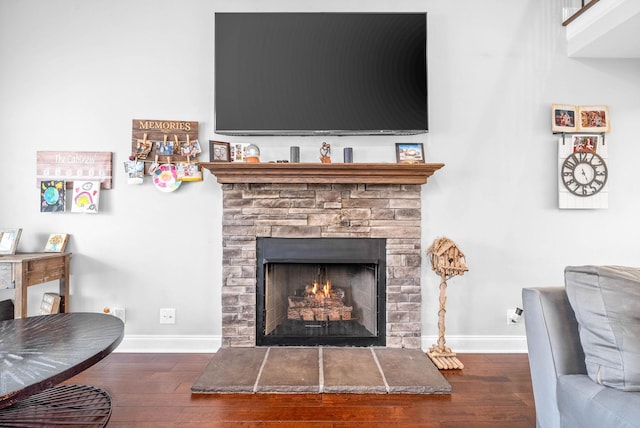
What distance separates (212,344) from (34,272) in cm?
120

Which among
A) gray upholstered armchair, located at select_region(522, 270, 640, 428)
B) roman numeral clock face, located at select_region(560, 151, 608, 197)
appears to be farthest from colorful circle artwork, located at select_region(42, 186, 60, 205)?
roman numeral clock face, located at select_region(560, 151, 608, 197)

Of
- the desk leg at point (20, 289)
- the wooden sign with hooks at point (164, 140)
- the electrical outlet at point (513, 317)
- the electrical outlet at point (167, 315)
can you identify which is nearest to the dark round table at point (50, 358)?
the desk leg at point (20, 289)

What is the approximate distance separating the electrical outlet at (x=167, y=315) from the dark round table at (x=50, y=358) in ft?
2.05

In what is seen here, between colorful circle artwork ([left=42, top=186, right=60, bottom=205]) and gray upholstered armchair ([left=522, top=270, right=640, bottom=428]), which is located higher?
colorful circle artwork ([left=42, top=186, right=60, bottom=205])

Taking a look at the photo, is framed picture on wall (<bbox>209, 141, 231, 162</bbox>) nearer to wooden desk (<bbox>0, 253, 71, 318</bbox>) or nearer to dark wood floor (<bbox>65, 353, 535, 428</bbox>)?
wooden desk (<bbox>0, 253, 71, 318</bbox>)

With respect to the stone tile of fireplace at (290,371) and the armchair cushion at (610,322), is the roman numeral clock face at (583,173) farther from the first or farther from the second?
the stone tile of fireplace at (290,371)

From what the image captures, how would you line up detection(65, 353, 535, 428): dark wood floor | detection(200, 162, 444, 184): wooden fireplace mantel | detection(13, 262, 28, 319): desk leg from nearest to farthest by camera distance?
detection(65, 353, 535, 428): dark wood floor, detection(13, 262, 28, 319): desk leg, detection(200, 162, 444, 184): wooden fireplace mantel

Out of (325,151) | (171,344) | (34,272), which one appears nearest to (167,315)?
(171,344)

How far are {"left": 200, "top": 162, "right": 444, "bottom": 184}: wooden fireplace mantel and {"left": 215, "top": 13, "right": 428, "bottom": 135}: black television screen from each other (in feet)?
1.02

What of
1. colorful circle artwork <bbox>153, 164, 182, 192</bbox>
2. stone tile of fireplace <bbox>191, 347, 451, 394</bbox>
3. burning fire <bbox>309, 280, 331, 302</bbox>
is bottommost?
stone tile of fireplace <bbox>191, 347, 451, 394</bbox>

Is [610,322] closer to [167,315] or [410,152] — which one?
[410,152]

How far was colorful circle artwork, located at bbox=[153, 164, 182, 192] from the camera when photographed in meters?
2.54

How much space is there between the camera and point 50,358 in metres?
1.27

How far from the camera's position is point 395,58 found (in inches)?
97.8
